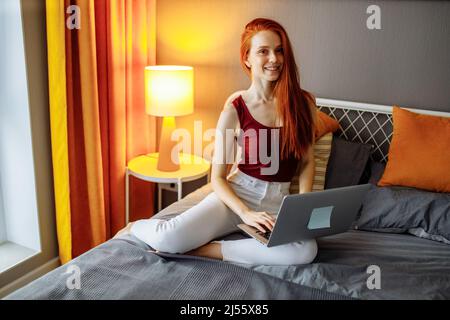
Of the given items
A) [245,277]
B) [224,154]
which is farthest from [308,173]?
[245,277]

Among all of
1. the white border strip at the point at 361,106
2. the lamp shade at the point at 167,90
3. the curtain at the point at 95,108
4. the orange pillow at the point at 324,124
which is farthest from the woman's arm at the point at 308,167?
the curtain at the point at 95,108

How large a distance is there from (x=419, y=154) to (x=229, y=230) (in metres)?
0.96

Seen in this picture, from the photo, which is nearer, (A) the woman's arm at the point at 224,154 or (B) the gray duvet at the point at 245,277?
(B) the gray duvet at the point at 245,277

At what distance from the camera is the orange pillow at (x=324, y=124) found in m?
2.36

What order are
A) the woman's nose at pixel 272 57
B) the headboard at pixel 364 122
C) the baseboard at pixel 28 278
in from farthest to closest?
the headboard at pixel 364 122 < the baseboard at pixel 28 278 < the woman's nose at pixel 272 57

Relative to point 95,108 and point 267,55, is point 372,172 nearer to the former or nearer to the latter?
point 267,55

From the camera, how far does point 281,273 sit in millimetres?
1620

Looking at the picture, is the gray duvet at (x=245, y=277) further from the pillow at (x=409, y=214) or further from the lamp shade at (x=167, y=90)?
the lamp shade at (x=167, y=90)

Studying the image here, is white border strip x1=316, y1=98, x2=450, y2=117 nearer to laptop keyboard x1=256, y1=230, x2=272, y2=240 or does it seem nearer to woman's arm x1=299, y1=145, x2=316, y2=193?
woman's arm x1=299, y1=145, x2=316, y2=193

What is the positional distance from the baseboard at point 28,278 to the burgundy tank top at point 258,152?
3.89ft

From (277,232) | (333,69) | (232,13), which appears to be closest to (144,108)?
(232,13)

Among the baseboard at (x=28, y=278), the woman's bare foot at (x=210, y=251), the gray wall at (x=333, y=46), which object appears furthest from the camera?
the gray wall at (x=333, y=46)
